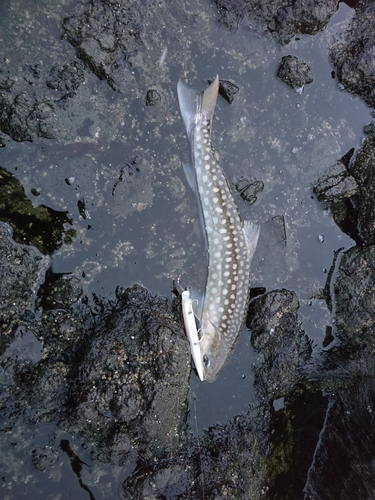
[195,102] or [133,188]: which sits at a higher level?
[195,102]

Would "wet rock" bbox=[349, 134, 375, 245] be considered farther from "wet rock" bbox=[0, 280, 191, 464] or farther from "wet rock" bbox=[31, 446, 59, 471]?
"wet rock" bbox=[31, 446, 59, 471]

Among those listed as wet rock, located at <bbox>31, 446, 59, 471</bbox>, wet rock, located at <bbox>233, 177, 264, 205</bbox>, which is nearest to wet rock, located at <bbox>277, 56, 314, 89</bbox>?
wet rock, located at <bbox>233, 177, 264, 205</bbox>

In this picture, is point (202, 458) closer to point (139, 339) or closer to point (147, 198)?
point (139, 339)

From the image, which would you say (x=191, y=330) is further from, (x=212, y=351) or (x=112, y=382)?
(x=112, y=382)

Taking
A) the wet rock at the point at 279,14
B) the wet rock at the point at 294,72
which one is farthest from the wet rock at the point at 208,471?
the wet rock at the point at 279,14

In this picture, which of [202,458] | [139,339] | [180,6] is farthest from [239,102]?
→ [202,458]

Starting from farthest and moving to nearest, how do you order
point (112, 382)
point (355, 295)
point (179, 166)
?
point (355, 295) < point (179, 166) < point (112, 382)

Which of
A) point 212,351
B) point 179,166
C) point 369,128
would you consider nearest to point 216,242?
point 179,166
